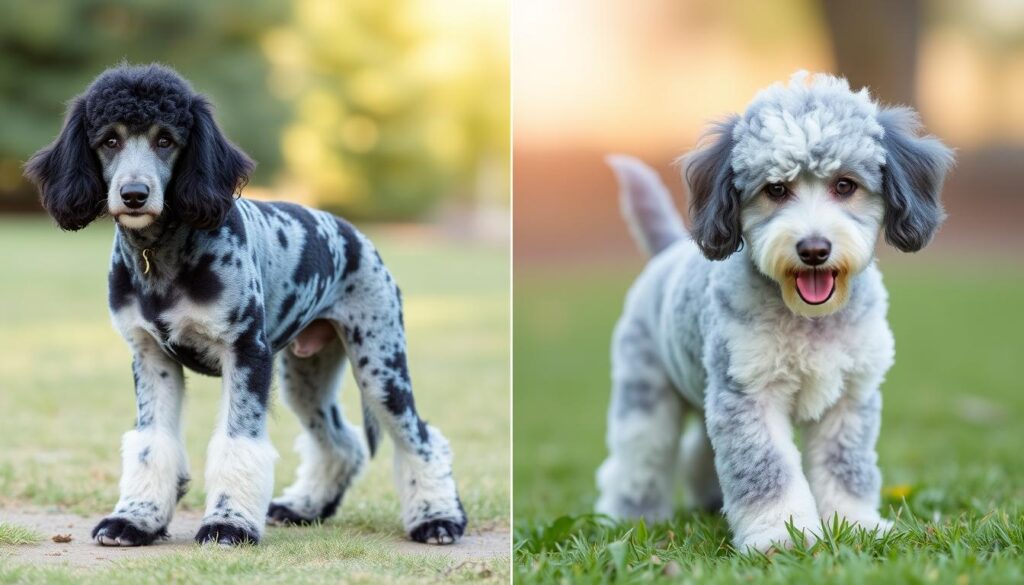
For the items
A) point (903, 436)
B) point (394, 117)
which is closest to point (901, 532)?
point (903, 436)

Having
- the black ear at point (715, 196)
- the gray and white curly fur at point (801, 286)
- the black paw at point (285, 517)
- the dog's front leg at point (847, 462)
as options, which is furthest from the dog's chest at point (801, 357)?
the black paw at point (285, 517)

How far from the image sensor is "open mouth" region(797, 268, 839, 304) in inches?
165

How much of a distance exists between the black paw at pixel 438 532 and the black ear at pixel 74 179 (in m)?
1.88

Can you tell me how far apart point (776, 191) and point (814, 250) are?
1.04ft

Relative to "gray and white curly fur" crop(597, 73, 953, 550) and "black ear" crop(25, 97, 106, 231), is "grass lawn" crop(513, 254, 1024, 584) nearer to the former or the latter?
"gray and white curly fur" crop(597, 73, 953, 550)

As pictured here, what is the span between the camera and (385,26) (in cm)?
3969

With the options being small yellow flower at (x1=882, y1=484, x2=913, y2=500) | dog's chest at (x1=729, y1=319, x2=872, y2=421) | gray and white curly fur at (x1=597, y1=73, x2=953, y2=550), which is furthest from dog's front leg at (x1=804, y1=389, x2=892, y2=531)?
small yellow flower at (x1=882, y1=484, x2=913, y2=500)

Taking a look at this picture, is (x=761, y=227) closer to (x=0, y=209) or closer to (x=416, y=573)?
(x=416, y=573)

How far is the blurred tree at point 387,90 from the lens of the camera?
37156mm

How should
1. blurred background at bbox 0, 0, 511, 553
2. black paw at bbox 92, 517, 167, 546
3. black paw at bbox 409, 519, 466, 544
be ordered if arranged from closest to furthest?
black paw at bbox 92, 517, 167, 546 → black paw at bbox 409, 519, 466, 544 → blurred background at bbox 0, 0, 511, 553

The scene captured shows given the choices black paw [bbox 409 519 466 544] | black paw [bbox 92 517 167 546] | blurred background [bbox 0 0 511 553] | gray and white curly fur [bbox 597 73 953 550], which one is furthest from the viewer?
blurred background [bbox 0 0 511 553]

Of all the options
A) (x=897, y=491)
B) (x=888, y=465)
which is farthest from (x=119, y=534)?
(x=888, y=465)

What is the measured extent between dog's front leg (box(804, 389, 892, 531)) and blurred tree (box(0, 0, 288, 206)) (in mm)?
25015

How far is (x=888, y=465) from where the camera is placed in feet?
23.5
